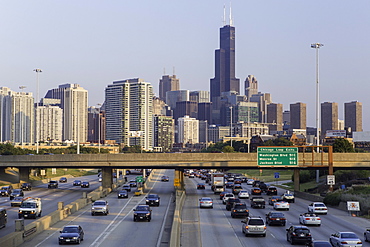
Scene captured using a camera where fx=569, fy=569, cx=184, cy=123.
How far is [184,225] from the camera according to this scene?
4419 centimetres

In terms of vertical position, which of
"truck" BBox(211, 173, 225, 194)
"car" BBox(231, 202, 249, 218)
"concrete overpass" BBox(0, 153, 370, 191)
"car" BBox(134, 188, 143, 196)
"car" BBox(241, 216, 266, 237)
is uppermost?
"concrete overpass" BBox(0, 153, 370, 191)

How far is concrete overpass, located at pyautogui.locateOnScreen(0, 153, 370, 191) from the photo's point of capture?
78375 millimetres

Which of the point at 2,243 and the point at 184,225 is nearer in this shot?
the point at 2,243

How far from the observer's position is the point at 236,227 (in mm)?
43906

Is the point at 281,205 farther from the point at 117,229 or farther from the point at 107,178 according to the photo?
the point at 107,178

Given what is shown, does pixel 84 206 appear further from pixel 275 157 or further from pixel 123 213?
pixel 275 157

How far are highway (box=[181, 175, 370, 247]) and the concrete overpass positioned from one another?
16.7 metres

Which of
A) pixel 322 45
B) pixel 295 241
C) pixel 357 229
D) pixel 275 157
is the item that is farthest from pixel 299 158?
pixel 295 241

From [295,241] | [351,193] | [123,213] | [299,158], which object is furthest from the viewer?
[299,158]

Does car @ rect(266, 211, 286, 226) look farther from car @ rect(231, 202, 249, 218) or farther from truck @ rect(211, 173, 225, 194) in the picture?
truck @ rect(211, 173, 225, 194)

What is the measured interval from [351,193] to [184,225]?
32137 millimetres

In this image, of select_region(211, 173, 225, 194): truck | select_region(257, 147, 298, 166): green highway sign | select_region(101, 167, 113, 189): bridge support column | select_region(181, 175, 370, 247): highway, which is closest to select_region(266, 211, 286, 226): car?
select_region(181, 175, 370, 247): highway

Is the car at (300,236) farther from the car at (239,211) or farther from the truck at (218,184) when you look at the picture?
the truck at (218,184)

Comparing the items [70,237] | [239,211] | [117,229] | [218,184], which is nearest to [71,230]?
[70,237]
